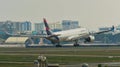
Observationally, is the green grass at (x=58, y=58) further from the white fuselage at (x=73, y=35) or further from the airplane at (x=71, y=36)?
the white fuselage at (x=73, y=35)

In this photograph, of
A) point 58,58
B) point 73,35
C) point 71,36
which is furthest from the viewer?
point 71,36

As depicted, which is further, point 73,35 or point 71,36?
point 71,36

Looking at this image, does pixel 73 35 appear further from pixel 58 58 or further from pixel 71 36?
pixel 58 58

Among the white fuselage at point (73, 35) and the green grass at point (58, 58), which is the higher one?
the white fuselage at point (73, 35)

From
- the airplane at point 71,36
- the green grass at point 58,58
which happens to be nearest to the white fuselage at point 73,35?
the airplane at point 71,36

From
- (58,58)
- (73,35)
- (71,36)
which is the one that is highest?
(73,35)

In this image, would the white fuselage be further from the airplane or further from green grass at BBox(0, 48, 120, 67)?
green grass at BBox(0, 48, 120, 67)

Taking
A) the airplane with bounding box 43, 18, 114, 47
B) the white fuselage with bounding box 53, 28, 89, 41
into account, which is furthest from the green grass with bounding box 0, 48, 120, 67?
the white fuselage with bounding box 53, 28, 89, 41

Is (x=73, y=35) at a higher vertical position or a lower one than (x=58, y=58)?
higher

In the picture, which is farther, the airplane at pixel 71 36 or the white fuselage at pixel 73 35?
the white fuselage at pixel 73 35

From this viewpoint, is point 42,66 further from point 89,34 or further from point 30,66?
point 89,34

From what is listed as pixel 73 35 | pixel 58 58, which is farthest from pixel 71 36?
pixel 58 58

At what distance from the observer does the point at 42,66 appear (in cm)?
4669

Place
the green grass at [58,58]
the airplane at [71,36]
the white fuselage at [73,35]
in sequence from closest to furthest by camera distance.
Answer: the green grass at [58,58] → the airplane at [71,36] → the white fuselage at [73,35]
